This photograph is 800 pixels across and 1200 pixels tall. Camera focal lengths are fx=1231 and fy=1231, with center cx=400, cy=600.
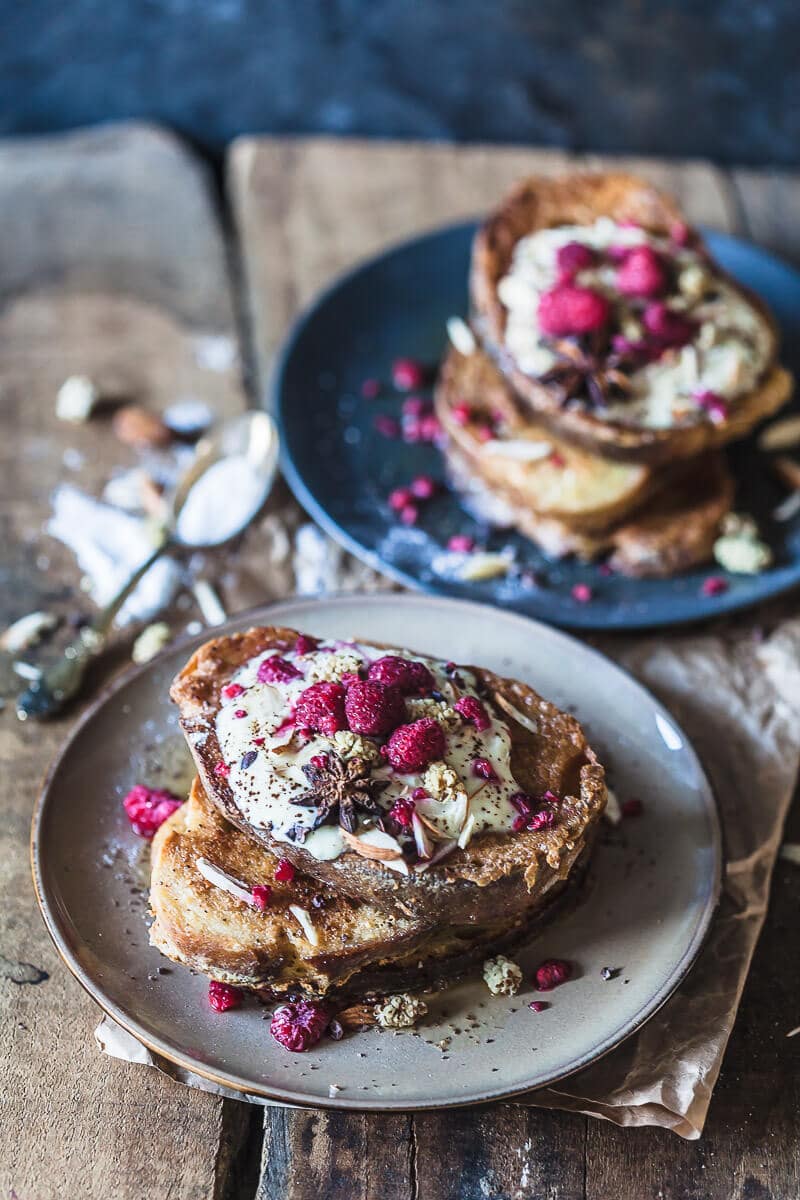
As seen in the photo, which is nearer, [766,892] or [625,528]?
[766,892]

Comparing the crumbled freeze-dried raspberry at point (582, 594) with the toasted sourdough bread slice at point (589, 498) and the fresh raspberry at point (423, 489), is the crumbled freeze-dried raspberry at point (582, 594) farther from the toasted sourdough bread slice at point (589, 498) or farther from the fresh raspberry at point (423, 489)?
the fresh raspberry at point (423, 489)

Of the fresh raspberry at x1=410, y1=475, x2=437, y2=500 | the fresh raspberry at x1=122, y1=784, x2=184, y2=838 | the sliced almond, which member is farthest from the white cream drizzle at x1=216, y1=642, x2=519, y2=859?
the sliced almond

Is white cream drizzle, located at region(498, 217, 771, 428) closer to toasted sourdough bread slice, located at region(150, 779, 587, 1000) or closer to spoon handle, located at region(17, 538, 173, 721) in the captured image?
spoon handle, located at region(17, 538, 173, 721)

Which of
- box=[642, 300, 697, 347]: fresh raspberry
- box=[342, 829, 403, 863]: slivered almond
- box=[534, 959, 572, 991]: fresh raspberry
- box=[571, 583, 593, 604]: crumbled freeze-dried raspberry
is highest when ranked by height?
box=[642, 300, 697, 347]: fresh raspberry

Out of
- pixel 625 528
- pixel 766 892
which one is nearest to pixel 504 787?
pixel 766 892

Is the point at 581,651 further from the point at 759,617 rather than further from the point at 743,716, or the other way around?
the point at 759,617

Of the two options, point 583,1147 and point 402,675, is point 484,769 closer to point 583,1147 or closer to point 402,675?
point 402,675

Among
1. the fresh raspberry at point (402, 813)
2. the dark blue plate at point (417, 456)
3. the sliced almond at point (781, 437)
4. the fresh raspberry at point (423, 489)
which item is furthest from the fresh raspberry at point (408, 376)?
the fresh raspberry at point (402, 813)
